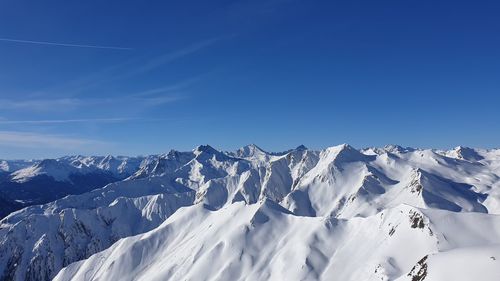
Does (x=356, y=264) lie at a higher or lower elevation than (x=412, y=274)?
lower

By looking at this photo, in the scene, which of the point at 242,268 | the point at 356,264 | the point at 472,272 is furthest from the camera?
the point at 242,268

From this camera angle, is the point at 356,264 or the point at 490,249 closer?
the point at 490,249

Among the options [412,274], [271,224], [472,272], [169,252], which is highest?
[472,272]

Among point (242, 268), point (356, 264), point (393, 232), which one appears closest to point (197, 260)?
point (242, 268)

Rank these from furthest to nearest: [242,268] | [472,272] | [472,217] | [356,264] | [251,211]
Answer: [251,211] < [242,268] < [356,264] < [472,217] < [472,272]

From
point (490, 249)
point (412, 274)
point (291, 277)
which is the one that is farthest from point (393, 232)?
point (490, 249)

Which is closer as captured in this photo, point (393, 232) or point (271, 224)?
point (393, 232)

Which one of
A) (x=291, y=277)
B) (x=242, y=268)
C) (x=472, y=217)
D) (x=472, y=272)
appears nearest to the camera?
(x=472, y=272)

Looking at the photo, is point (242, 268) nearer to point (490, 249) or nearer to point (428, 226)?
point (428, 226)

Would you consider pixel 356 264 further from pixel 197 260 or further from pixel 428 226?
pixel 197 260
